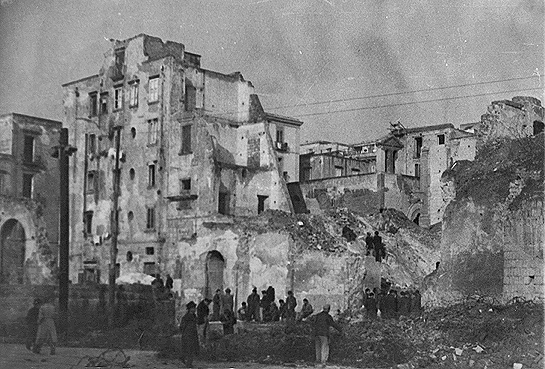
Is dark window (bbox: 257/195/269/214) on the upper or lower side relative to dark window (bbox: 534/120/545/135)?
lower

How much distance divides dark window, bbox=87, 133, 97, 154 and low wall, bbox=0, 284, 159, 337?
4.21m

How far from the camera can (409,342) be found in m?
14.0

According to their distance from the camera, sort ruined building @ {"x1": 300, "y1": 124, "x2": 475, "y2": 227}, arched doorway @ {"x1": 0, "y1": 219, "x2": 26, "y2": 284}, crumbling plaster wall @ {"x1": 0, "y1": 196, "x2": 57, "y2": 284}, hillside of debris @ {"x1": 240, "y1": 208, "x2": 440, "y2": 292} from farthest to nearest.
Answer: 1. ruined building @ {"x1": 300, "y1": 124, "x2": 475, "y2": 227}
2. crumbling plaster wall @ {"x1": 0, "y1": 196, "x2": 57, "y2": 284}
3. arched doorway @ {"x1": 0, "y1": 219, "x2": 26, "y2": 284}
4. hillside of debris @ {"x1": 240, "y1": 208, "x2": 440, "y2": 292}

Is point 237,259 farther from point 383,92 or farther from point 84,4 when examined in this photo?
point 84,4

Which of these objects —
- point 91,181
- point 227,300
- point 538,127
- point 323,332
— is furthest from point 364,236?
point 91,181

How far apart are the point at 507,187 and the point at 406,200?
13666 mm

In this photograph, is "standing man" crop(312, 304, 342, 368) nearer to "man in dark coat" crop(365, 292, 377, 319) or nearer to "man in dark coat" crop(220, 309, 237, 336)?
"man in dark coat" crop(220, 309, 237, 336)

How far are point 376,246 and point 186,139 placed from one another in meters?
8.63

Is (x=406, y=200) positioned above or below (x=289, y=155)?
below

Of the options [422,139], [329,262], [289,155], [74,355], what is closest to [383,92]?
[329,262]

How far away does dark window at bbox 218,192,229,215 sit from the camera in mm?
26297

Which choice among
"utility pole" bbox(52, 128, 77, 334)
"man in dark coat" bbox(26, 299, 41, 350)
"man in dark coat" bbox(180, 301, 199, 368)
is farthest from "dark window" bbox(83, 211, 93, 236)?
"man in dark coat" bbox(180, 301, 199, 368)

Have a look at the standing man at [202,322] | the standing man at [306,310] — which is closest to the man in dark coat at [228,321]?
the standing man at [202,322]

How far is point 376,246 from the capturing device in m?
20.4
